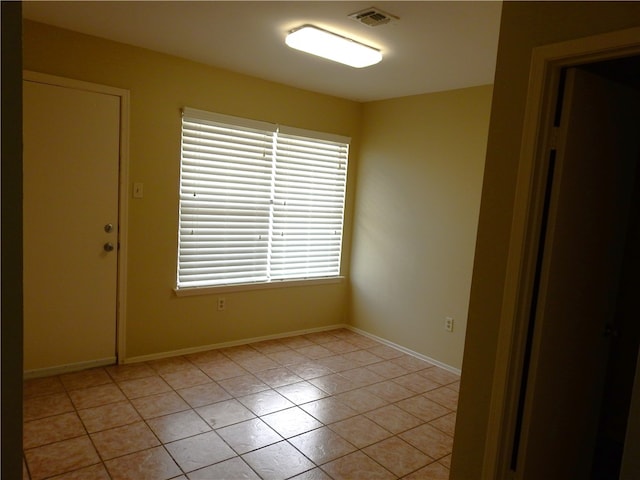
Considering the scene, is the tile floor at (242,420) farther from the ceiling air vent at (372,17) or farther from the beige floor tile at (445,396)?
the ceiling air vent at (372,17)

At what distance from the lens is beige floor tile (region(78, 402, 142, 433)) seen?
2652mm

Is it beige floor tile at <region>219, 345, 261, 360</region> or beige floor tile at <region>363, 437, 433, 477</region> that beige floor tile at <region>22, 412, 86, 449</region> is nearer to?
beige floor tile at <region>219, 345, 261, 360</region>

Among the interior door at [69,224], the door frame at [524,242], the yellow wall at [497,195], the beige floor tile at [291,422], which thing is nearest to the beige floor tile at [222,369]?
the beige floor tile at [291,422]

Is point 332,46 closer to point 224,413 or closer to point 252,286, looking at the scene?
point 252,286

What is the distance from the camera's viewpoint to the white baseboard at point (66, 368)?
318 centimetres

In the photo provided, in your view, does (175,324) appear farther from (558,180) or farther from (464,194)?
(558,180)

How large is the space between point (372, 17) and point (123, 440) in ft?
9.23

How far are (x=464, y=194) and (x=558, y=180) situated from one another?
2193 mm

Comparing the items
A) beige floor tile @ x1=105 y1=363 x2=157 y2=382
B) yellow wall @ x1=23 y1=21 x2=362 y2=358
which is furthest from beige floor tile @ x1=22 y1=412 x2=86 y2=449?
yellow wall @ x1=23 y1=21 x2=362 y2=358

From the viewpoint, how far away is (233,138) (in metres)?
3.94

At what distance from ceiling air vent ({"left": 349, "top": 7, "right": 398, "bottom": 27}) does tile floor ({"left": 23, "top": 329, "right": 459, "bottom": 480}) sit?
98.8 inches

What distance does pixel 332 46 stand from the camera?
113 inches

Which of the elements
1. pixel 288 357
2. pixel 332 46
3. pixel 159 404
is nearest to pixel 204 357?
pixel 288 357

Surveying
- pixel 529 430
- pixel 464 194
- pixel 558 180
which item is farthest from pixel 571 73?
pixel 464 194
